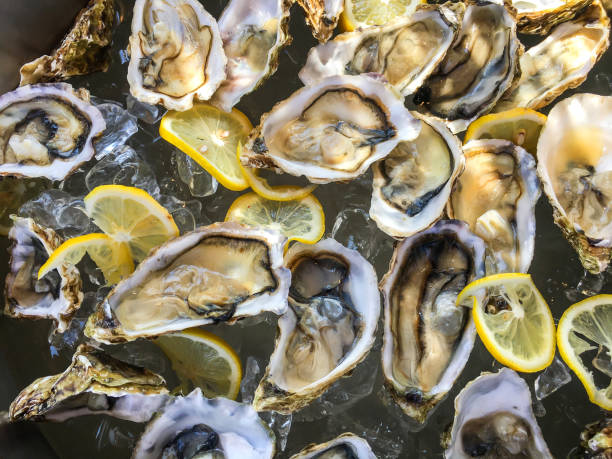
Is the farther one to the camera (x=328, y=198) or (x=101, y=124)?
(x=328, y=198)

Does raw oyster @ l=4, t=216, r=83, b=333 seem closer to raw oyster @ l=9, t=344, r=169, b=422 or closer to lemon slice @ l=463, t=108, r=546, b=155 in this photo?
raw oyster @ l=9, t=344, r=169, b=422

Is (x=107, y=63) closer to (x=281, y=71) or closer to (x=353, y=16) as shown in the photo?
(x=281, y=71)

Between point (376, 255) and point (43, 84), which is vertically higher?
point (43, 84)

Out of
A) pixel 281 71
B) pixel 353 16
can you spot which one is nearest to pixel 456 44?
pixel 353 16

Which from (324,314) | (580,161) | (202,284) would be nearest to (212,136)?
(202,284)

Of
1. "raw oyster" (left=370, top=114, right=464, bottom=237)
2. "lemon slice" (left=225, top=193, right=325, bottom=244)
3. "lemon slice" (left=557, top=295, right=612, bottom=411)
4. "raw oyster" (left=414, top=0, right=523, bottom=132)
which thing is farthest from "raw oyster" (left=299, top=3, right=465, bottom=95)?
"lemon slice" (left=557, top=295, right=612, bottom=411)
